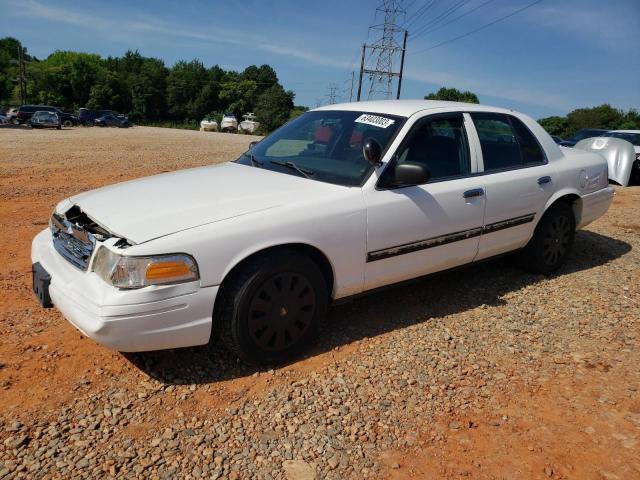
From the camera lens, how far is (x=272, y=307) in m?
3.16

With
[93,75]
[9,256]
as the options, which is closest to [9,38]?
[93,75]

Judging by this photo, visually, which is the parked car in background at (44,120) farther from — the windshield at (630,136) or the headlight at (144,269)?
the headlight at (144,269)

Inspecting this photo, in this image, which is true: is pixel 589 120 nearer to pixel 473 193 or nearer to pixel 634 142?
pixel 634 142

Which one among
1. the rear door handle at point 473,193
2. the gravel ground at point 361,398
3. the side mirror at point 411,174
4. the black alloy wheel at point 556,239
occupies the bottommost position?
the gravel ground at point 361,398

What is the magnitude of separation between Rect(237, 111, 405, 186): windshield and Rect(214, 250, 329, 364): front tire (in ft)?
2.47

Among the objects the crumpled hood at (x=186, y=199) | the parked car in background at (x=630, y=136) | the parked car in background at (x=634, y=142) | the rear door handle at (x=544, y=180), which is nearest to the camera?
the crumpled hood at (x=186, y=199)

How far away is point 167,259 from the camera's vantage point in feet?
9.02

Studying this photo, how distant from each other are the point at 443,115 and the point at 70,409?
328 centimetres

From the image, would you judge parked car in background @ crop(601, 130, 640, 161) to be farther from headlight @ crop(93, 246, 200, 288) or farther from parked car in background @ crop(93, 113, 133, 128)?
parked car in background @ crop(93, 113, 133, 128)

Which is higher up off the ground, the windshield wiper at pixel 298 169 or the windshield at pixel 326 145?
the windshield at pixel 326 145

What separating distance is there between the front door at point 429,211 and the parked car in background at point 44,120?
35181 millimetres

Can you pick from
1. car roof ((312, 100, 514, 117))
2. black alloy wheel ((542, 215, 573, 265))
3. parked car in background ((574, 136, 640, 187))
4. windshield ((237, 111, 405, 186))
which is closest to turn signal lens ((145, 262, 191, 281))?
windshield ((237, 111, 405, 186))

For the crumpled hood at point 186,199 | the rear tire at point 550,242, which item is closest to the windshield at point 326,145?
the crumpled hood at point 186,199

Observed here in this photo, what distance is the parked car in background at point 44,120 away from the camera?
3316 cm
